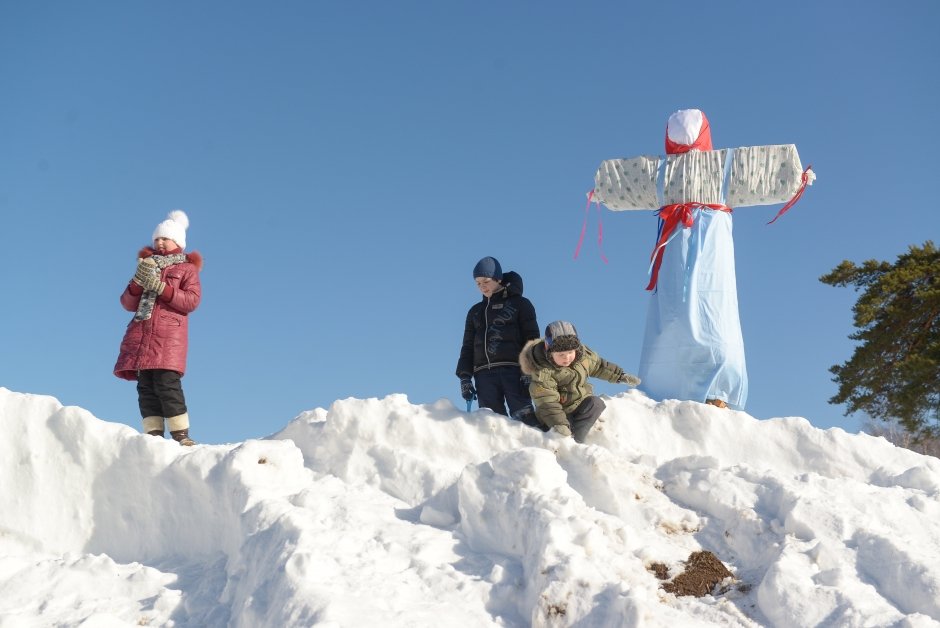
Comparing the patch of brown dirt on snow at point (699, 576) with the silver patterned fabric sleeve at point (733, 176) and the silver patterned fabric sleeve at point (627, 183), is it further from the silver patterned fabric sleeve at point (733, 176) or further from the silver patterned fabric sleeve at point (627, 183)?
the silver patterned fabric sleeve at point (627, 183)

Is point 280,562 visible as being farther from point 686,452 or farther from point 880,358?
point 880,358

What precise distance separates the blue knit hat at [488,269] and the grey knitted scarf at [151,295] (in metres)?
2.08

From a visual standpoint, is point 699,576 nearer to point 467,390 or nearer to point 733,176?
point 467,390

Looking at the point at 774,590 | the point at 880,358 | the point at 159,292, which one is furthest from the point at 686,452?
the point at 880,358

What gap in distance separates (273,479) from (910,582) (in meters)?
2.90

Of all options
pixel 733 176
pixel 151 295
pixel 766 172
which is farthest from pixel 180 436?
pixel 766 172

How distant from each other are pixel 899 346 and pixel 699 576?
11270 millimetres

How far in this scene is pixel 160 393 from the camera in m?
5.62

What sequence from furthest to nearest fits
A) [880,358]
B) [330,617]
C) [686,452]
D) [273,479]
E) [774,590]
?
[880,358] < [686,452] < [273,479] < [774,590] < [330,617]

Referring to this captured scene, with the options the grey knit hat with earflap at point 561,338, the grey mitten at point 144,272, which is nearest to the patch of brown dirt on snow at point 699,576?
the grey knit hat with earflap at point 561,338

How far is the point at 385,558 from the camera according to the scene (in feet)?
11.9

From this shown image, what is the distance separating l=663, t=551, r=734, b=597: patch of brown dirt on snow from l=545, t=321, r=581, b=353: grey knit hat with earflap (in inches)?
69.0

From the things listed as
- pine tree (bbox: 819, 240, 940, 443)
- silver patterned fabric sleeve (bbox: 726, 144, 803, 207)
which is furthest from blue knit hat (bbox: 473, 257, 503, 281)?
pine tree (bbox: 819, 240, 940, 443)

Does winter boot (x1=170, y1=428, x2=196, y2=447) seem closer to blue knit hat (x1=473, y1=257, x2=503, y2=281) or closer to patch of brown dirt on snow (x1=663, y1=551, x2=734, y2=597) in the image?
blue knit hat (x1=473, y1=257, x2=503, y2=281)
